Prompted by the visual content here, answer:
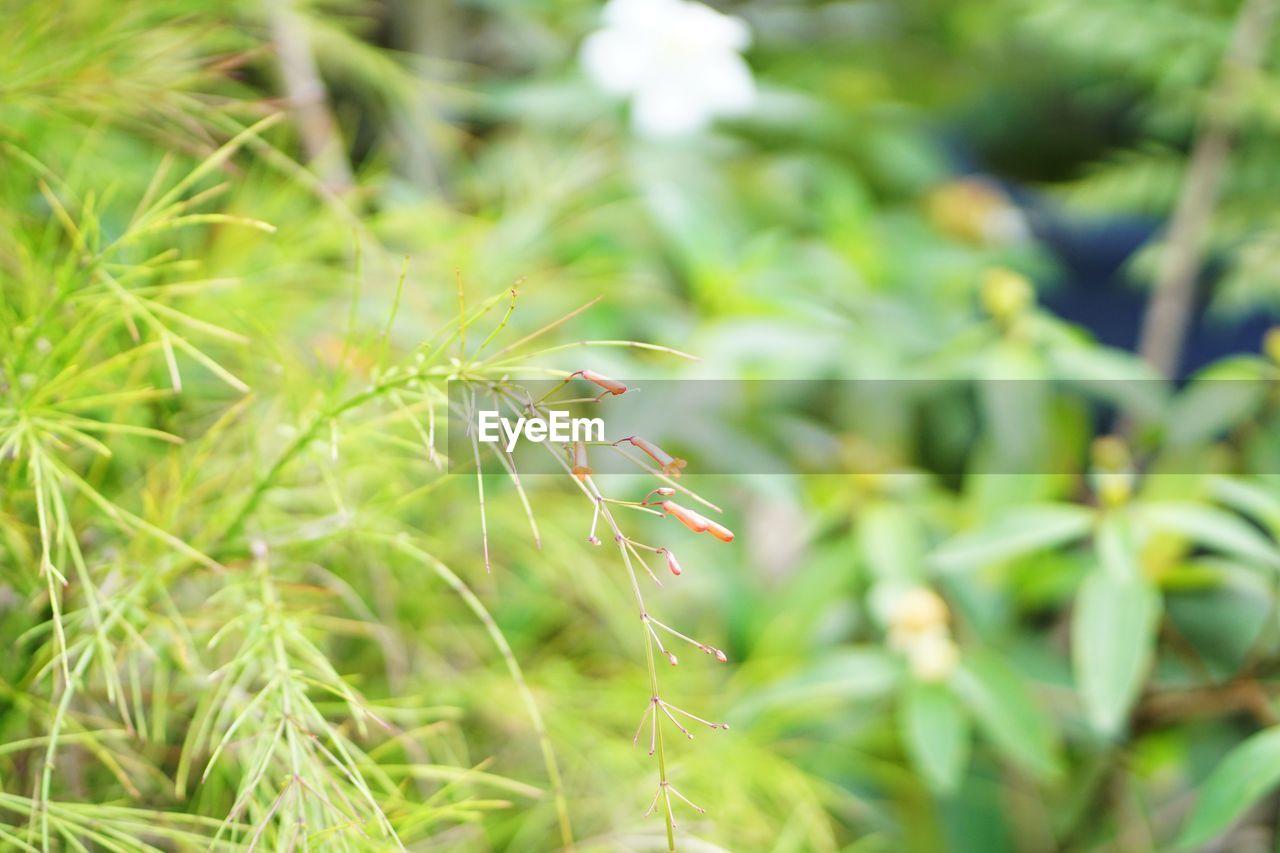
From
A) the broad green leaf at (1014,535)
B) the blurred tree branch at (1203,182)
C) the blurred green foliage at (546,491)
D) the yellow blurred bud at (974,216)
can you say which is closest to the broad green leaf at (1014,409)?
the blurred green foliage at (546,491)

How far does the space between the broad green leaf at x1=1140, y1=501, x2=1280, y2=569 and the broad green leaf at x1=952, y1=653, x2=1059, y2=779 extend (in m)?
0.15

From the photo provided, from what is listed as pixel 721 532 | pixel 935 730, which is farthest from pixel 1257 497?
pixel 721 532

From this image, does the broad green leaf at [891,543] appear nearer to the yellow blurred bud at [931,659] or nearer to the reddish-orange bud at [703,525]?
the yellow blurred bud at [931,659]

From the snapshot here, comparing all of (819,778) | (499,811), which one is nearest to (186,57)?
(499,811)

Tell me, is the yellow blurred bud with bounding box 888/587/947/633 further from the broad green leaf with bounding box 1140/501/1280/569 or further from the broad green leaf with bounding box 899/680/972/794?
the broad green leaf with bounding box 1140/501/1280/569

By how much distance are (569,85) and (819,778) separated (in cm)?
79

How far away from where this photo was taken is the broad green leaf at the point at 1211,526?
58 cm

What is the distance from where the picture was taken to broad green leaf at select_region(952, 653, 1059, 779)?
0.63 metres

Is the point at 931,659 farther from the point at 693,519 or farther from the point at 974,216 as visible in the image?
the point at 974,216

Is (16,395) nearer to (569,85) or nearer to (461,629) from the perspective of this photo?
(461,629)

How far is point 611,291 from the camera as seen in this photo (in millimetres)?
898

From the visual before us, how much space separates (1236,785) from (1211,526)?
0.15m

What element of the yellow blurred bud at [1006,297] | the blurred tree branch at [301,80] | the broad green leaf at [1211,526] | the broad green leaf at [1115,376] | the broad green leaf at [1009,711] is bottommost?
the broad green leaf at [1009,711]

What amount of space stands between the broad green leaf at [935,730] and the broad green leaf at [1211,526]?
182 mm
